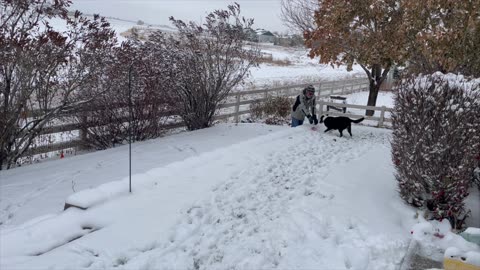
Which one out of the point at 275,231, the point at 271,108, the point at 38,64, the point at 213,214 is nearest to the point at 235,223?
the point at 213,214

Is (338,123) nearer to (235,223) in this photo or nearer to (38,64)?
(235,223)

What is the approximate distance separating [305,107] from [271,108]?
3569 mm

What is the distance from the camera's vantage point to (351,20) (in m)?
13.1

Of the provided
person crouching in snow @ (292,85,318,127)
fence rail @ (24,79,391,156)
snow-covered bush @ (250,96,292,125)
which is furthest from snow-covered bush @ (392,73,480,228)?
snow-covered bush @ (250,96,292,125)

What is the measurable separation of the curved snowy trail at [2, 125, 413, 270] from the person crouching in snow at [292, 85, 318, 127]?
403 centimetres

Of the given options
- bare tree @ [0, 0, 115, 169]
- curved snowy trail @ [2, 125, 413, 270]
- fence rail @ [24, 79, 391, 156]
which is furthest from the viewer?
fence rail @ [24, 79, 391, 156]

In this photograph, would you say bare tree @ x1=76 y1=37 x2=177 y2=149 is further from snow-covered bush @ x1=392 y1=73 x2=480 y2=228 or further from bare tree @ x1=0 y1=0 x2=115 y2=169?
snow-covered bush @ x1=392 y1=73 x2=480 y2=228

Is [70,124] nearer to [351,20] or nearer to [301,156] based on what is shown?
[301,156]

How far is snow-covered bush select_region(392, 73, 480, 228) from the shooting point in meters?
4.39

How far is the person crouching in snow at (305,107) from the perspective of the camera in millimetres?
10219

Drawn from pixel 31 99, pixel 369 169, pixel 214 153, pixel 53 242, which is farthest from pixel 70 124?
pixel 369 169

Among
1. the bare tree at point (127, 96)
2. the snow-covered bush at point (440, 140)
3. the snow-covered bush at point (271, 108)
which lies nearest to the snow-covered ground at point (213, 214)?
the snow-covered bush at point (440, 140)

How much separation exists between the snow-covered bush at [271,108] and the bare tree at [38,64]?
6528mm

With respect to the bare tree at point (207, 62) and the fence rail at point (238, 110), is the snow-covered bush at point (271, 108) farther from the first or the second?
the bare tree at point (207, 62)
